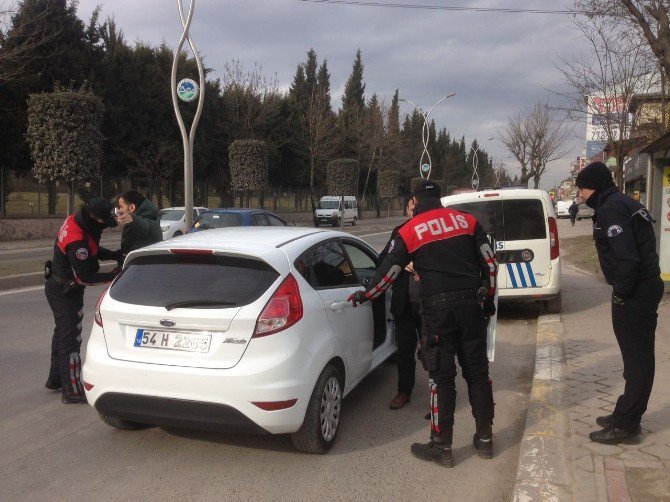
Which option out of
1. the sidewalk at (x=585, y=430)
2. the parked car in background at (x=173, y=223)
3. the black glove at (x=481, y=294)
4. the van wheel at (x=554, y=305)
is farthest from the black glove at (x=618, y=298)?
the parked car in background at (x=173, y=223)

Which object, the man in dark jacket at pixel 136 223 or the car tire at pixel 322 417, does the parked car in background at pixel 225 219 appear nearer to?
the man in dark jacket at pixel 136 223

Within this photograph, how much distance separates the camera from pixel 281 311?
3.90 metres

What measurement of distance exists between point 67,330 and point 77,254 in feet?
2.24

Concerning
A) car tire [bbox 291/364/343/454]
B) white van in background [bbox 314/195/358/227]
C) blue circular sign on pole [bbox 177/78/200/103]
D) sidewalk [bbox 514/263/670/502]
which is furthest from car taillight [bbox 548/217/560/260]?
white van in background [bbox 314/195/358/227]

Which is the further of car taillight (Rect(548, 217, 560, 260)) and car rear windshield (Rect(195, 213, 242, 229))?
car rear windshield (Rect(195, 213, 242, 229))

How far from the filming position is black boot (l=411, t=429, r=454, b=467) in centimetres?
407

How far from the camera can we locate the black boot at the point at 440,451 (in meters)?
4.07

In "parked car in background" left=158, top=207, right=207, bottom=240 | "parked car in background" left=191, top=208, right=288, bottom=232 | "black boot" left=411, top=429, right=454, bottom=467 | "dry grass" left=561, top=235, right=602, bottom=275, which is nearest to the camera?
"black boot" left=411, top=429, right=454, bottom=467

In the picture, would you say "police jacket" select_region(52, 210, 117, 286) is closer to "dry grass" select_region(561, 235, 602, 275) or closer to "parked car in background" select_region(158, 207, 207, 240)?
"dry grass" select_region(561, 235, 602, 275)

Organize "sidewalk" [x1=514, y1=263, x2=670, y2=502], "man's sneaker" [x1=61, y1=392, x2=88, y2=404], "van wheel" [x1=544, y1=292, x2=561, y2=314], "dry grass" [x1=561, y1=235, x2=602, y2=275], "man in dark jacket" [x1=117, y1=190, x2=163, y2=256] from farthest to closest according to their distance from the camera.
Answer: "dry grass" [x1=561, y1=235, x2=602, y2=275] < "van wheel" [x1=544, y1=292, x2=561, y2=314] < "man in dark jacket" [x1=117, y1=190, x2=163, y2=256] < "man's sneaker" [x1=61, y1=392, x2=88, y2=404] < "sidewalk" [x1=514, y1=263, x2=670, y2=502]

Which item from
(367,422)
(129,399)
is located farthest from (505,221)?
(129,399)

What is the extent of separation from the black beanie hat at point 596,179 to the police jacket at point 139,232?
144 inches

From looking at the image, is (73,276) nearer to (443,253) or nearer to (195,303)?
(195,303)

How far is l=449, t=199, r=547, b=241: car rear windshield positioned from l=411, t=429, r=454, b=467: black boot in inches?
193
